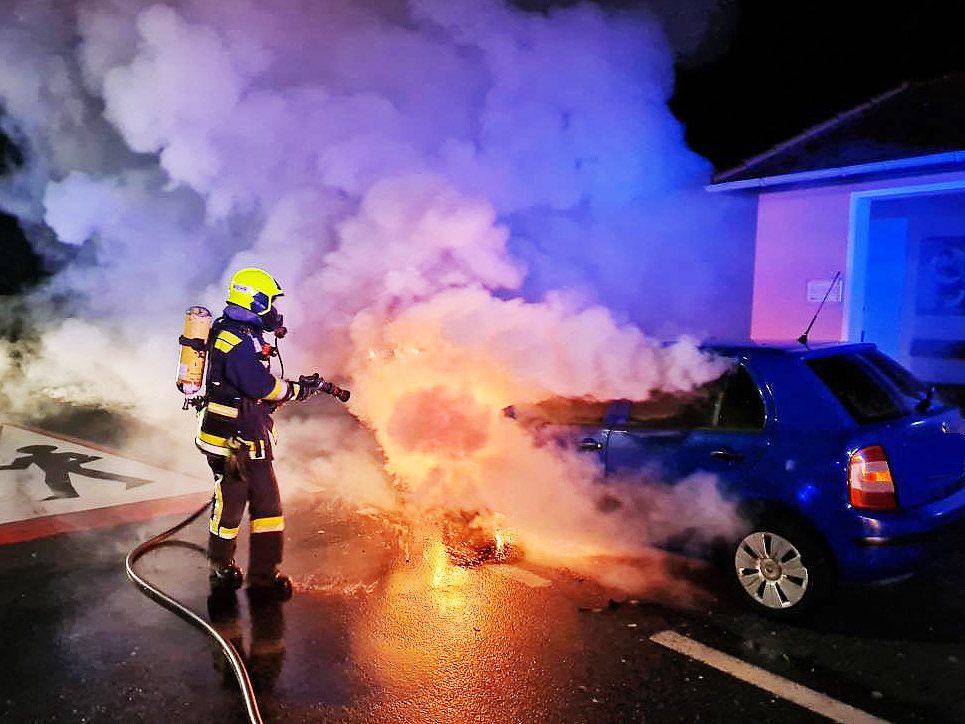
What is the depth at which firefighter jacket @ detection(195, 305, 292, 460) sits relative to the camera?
4.68m

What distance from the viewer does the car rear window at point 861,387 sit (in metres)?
4.22

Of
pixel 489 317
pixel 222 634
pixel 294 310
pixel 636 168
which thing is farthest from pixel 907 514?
pixel 294 310

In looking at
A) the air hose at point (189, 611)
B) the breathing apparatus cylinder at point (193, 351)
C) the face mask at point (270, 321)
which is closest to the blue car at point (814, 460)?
the face mask at point (270, 321)

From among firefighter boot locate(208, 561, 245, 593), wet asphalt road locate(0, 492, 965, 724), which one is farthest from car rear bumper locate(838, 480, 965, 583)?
firefighter boot locate(208, 561, 245, 593)

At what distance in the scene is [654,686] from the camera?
3566 mm

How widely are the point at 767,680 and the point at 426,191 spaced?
5.21 m

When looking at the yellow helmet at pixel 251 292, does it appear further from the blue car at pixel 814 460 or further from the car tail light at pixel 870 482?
the car tail light at pixel 870 482

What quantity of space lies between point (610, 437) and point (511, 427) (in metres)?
0.82

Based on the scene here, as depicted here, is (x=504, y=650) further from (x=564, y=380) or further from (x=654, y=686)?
(x=564, y=380)

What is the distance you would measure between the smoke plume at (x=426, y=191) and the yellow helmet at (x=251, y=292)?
6.24ft

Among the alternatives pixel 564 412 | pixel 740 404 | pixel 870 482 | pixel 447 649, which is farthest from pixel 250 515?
pixel 870 482

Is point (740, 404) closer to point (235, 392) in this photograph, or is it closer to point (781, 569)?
point (781, 569)

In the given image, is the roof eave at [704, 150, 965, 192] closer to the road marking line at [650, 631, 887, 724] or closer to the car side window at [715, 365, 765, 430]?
the car side window at [715, 365, 765, 430]

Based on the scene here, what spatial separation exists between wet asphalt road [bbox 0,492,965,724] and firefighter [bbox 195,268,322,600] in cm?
24
